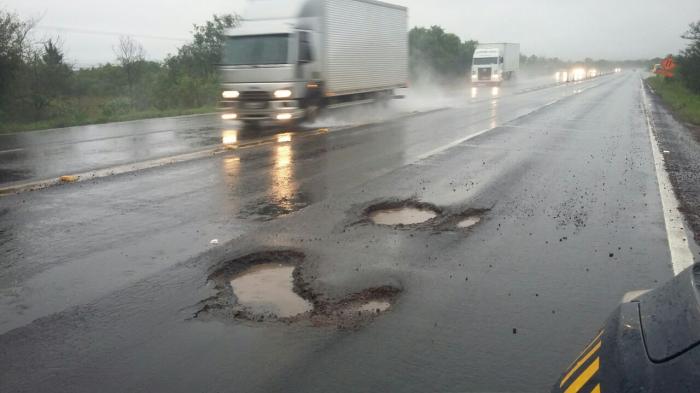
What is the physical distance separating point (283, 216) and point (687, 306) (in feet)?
17.2

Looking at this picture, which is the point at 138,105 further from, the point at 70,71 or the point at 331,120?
the point at 331,120

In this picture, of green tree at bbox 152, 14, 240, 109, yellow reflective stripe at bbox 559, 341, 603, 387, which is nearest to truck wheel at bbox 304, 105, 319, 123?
yellow reflective stripe at bbox 559, 341, 603, 387

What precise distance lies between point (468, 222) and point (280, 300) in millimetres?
2855

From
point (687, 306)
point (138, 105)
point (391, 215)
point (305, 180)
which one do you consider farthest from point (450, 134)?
point (138, 105)

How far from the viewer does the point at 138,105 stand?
→ 38969 mm

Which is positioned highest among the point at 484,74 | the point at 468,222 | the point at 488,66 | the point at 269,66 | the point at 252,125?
the point at 488,66

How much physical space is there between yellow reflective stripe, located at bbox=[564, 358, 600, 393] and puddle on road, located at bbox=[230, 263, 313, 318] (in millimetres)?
2539

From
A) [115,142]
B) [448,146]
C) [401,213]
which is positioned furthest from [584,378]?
[115,142]

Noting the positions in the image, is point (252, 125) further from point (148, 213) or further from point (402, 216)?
point (402, 216)

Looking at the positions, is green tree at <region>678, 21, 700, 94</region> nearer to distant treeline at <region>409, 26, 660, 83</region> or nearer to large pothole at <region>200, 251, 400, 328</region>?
distant treeline at <region>409, 26, 660, 83</region>

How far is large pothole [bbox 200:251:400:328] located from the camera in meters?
4.02

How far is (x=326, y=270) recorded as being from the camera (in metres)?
4.89

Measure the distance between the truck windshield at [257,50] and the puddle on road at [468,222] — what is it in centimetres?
1004

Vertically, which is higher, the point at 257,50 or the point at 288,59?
the point at 257,50
